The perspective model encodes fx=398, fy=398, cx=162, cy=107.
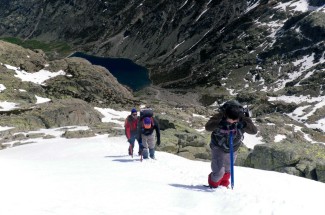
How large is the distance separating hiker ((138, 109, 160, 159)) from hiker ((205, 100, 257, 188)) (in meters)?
6.87

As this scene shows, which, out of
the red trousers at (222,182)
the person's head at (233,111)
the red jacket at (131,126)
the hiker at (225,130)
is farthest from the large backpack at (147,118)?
the person's head at (233,111)

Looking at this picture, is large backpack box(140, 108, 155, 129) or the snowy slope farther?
large backpack box(140, 108, 155, 129)

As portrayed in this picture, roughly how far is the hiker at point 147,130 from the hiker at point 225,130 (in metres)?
6.87

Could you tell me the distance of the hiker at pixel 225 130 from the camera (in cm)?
1251

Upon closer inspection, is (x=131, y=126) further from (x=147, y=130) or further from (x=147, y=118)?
(x=147, y=118)

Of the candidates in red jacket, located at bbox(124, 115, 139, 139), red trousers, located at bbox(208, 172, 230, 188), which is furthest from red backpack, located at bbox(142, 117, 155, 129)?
red trousers, located at bbox(208, 172, 230, 188)

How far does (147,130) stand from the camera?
→ 20.8m

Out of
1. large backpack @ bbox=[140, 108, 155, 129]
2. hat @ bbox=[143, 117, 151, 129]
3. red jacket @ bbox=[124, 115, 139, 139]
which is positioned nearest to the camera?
large backpack @ bbox=[140, 108, 155, 129]

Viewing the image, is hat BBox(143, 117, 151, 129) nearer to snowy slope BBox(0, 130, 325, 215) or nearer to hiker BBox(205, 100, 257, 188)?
snowy slope BBox(0, 130, 325, 215)

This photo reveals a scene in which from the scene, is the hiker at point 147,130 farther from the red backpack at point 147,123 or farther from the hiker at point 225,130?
the hiker at point 225,130

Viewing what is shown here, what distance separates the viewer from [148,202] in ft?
35.9

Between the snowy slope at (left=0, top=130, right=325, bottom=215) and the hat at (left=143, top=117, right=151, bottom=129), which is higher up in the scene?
the hat at (left=143, top=117, right=151, bottom=129)

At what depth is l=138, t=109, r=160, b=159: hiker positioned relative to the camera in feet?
66.4

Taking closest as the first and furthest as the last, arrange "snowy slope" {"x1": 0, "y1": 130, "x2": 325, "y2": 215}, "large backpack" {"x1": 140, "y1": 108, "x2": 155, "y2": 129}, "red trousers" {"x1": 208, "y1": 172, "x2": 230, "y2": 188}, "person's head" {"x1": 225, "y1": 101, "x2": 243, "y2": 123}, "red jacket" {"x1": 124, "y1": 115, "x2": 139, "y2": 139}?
"snowy slope" {"x1": 0, "y1": 130, "x2": 325, "y2": 215}, "person's head" {"x1": 225, "y1": 101, "x2": 243, "y2": 123}, "red trousers" {"x1": 208, "y1": 172, "x2": 230, "y2": 188}, "large backpack" {"x1": 140, "y1": 108, "x2": 155, "y2": 129}, "red jacket" {"x1": 124, "y1": 115, "x2": 139, "y2": 139}
